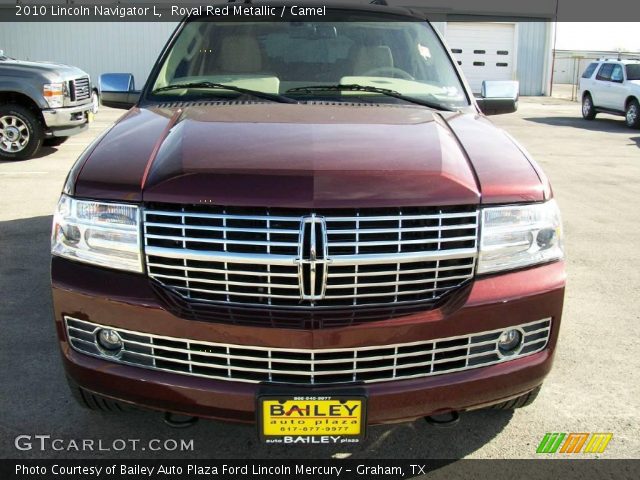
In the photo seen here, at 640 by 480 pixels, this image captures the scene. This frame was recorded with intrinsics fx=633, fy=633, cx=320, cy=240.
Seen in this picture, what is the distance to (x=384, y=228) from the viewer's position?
2.19 metres

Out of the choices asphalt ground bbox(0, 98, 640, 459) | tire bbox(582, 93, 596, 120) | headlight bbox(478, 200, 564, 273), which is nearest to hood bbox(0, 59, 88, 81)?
asphalt ground bbox(0, 98, 640, 459)

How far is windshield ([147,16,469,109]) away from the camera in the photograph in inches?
140

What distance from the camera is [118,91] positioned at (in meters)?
4.13

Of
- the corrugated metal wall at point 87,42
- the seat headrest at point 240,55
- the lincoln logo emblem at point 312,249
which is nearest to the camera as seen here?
the lincoln logo emblem at point 312,249

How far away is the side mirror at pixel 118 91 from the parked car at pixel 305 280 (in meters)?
1.71

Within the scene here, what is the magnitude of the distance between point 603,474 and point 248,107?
2.29m

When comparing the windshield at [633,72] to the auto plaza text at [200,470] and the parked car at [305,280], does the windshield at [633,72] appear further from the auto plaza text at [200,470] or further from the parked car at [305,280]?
the auto plaza text at [200,470]

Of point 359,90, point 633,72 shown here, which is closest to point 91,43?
point 633,72

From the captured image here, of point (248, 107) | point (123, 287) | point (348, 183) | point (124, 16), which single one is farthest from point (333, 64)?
point (124, 16)

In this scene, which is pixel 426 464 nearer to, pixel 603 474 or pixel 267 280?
pixel 603 474

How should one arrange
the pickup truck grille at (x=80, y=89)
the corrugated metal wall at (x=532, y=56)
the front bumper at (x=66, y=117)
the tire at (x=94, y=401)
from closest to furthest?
1. the tire at (x=94, y=401)
2. the front bumper at (x=66, y=117)
3. the pickup truck grille at (x=80, y=89)
4. the corrugated metal wall at (x=532, y=56)

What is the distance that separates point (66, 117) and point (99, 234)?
8414 millimetres

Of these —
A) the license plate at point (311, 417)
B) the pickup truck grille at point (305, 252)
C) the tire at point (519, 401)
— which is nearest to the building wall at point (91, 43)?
the pickup truck grille at point (305, 252)

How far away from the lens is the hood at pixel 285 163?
7.09 ft
